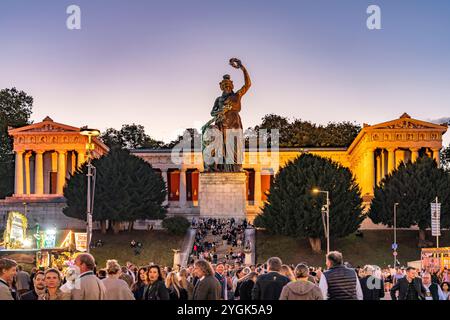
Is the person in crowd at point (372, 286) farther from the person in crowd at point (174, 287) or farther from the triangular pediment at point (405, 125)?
the triangular pediment at point (405, 125)

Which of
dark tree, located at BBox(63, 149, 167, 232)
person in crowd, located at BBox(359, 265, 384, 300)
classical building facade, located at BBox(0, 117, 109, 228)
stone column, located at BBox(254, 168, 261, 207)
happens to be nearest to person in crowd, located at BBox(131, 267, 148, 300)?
person in crowd, located at BBox(359, 265, 384, 300)

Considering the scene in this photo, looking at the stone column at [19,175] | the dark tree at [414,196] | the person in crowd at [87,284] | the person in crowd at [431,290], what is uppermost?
the stone column at [19,175]

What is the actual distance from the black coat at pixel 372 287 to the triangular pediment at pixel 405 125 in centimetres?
9071

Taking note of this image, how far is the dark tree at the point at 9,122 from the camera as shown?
122m

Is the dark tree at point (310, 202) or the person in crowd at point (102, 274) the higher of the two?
the dark tree at point (310, 202)

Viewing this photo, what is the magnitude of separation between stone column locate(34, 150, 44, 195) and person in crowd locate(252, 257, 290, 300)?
335 feet

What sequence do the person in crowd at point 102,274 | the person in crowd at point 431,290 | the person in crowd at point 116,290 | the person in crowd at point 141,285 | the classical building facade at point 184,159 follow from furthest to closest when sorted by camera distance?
the classical building facade at point 184,159
the person in crowd at point 102,274
the person in crowd at point 431,290
the person in crowd at point 141,285
the person in crowd at point 116,290

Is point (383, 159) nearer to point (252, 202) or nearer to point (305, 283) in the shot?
point (252, 202)

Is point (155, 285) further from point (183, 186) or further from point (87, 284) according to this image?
point (183, 186)

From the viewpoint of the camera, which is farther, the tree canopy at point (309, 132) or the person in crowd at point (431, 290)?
the tree canopy at point (309, 132)

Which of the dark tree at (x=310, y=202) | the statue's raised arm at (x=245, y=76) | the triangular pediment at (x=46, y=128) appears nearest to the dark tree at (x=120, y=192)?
the dark tree at (x=310, y=202)

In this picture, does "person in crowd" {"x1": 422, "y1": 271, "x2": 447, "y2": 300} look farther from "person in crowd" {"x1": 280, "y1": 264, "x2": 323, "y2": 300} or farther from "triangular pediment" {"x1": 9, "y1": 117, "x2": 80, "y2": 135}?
"triangular pediment" {"x1": 9, "y1": 117, "x2": 80, "y2": 135}

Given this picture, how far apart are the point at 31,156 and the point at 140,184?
119ft
